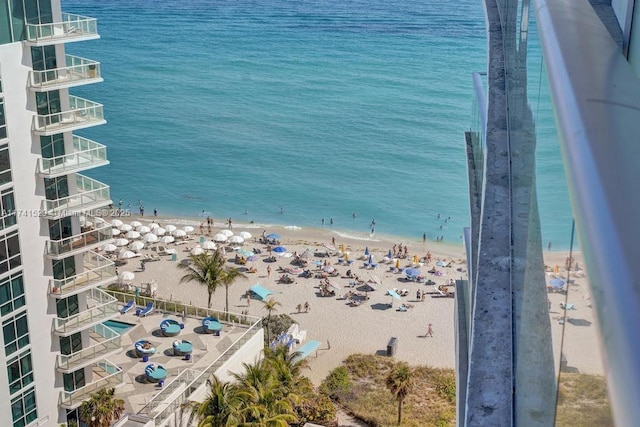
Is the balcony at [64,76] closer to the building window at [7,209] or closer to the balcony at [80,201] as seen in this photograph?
the building window at [7,209]

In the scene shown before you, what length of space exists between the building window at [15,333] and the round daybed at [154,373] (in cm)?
415

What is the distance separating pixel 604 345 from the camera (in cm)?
126

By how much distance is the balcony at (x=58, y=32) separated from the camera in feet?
69.5

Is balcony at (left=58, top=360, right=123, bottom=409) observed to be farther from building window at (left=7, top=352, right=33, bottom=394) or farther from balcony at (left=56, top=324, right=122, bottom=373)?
building window at (left=7, top=352, right=33, bottom=394)

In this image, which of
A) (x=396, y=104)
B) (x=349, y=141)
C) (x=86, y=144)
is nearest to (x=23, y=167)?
(x=86, y=144)

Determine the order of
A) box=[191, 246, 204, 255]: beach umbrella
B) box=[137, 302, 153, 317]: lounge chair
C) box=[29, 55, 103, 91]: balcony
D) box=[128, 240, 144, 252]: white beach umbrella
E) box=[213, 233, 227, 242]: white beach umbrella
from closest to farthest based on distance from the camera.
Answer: box=[29, 55, 103, 91]: balcony, box=[137, 302, 153, 317]: lounge chair, box=[191, 246, 204, 255]: beach umbrella, box=[128, 240, 144, 252]: white beach umbrella, box=[213, 233, 227, 242]: white beach umbrella

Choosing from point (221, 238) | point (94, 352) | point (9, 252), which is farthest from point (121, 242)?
point (9, 252)

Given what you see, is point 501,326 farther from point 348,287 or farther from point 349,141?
point 349,141

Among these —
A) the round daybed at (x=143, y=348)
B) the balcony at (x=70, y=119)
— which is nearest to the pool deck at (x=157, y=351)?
the round daybed at (x=143, y=348)

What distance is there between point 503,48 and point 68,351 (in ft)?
61.8

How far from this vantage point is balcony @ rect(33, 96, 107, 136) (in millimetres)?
21812

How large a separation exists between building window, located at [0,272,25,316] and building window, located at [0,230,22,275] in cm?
28

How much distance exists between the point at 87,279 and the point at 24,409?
150 inches

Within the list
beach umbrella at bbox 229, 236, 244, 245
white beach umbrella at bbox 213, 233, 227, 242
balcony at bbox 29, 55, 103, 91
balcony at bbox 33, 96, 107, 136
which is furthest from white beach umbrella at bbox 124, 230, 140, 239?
balcony at bbox 29, 55, 103, 91
